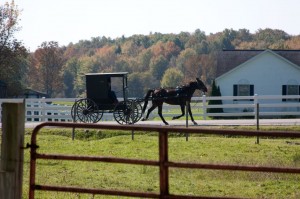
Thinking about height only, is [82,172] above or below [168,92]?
below

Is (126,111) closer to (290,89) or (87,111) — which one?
(87,111)

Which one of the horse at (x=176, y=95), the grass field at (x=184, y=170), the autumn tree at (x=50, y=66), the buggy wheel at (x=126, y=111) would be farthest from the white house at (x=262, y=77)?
the autumn tree at (x=50, y=66)

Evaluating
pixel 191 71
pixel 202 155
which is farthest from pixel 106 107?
pixel 191 71

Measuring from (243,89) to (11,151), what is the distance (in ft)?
121

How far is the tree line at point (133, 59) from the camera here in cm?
6141

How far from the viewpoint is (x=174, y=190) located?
1233 cm

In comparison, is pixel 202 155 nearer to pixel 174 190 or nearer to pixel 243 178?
pixel 243 178

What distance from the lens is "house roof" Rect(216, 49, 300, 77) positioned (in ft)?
148

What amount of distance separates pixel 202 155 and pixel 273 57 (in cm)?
2685

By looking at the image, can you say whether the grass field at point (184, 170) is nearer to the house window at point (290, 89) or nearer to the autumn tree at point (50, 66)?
the house window at point (290, 89)

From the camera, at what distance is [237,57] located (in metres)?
46.7

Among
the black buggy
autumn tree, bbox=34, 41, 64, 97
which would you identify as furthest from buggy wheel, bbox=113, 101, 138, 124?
autumn tree, bbox=34, 41, 64, 97

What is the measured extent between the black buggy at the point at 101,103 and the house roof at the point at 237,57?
18.0 metres

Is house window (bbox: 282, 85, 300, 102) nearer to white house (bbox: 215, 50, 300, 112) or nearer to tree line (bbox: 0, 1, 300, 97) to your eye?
white house (bbox: 215, 50, 300, 112)
